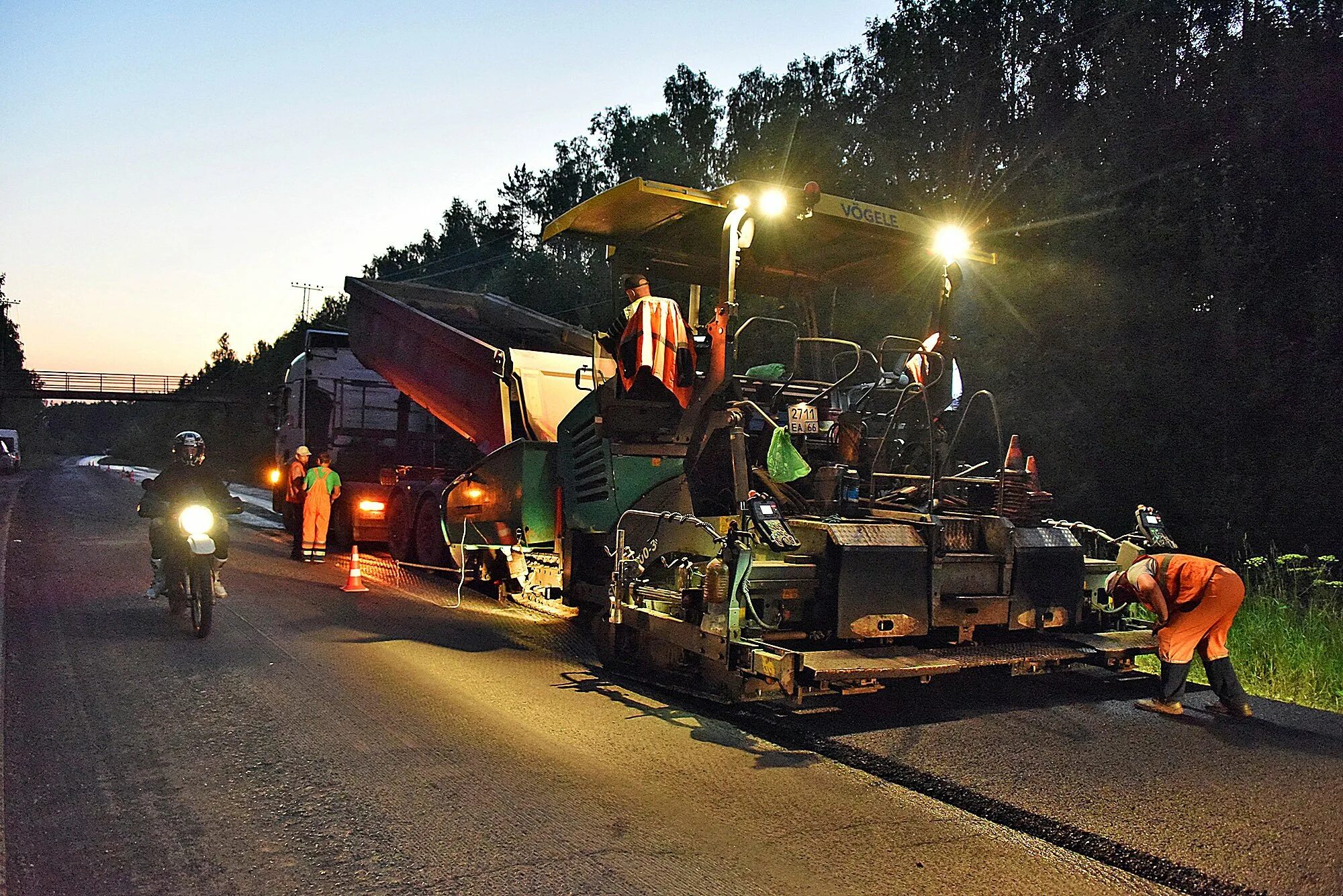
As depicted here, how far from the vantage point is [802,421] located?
20.7 feet

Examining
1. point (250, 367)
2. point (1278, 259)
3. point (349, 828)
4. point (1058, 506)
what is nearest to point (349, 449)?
point (1058, 506)

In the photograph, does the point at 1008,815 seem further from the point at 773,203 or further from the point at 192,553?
the point at 192,553

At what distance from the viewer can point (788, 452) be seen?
629cm

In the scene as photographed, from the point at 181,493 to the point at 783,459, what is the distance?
16.8ft

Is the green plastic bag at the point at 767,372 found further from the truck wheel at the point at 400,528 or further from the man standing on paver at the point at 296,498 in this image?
the man standing on paver at the point at 296,498

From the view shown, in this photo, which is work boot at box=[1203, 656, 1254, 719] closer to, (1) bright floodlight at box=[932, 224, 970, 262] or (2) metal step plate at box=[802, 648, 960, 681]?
(2) metal step plate at box=[802, 648, 960, 681]

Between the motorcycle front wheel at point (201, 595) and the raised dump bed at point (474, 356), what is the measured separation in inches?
135

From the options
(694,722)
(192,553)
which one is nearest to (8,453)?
(192,553)

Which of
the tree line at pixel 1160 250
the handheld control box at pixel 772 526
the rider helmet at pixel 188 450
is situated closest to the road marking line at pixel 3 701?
the rider helmet at pixel 188 450

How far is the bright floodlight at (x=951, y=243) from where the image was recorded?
23.0 feet

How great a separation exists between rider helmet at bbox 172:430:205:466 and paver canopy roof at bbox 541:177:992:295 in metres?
3.62

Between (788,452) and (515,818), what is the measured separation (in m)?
3.01

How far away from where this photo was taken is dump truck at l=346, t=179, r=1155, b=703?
5.48 meters

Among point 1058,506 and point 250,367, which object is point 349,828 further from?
point 250,367
